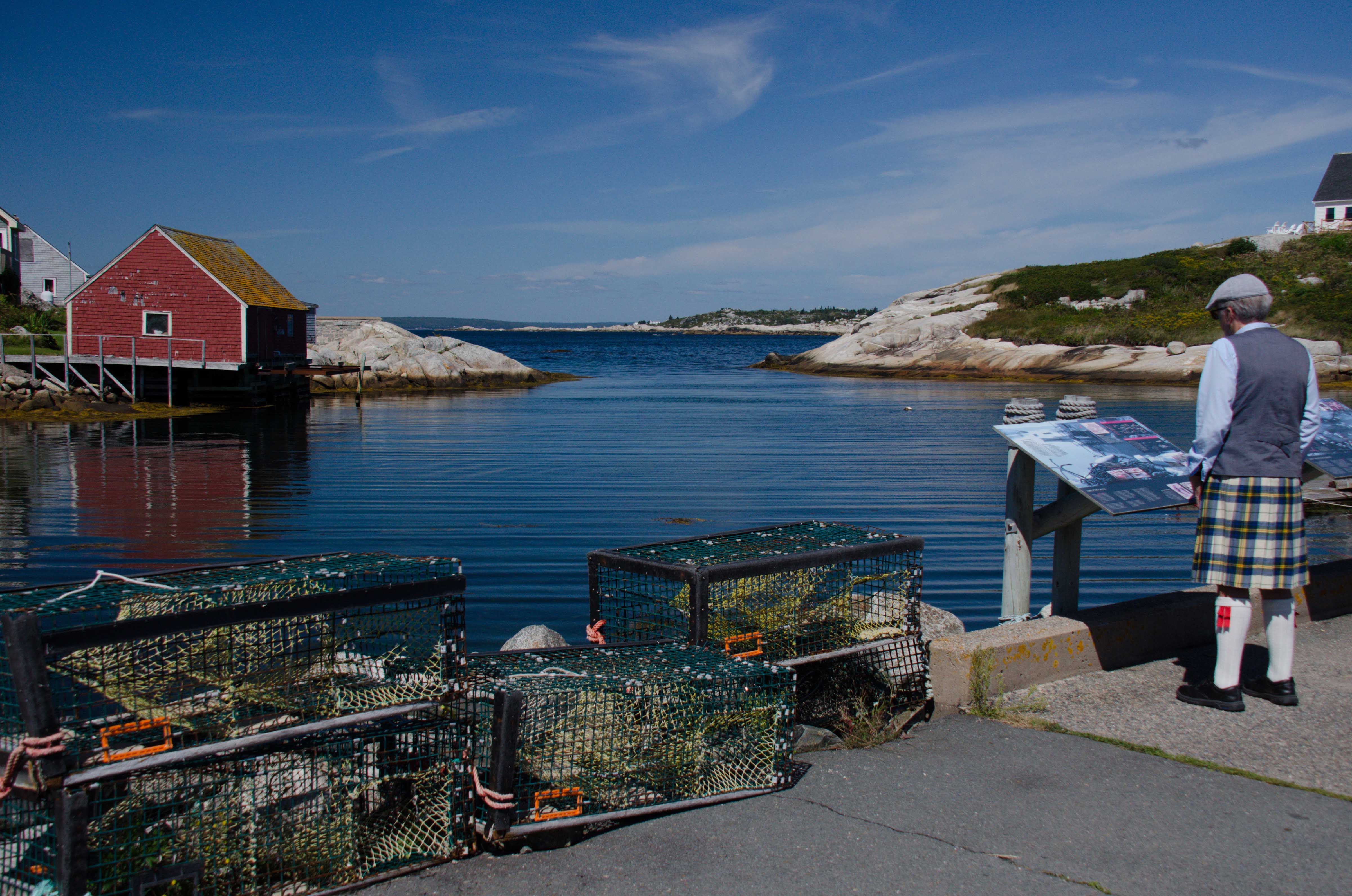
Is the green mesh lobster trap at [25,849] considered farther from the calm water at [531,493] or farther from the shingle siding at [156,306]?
the shingle siding at [156,306]

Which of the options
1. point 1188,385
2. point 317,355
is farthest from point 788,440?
point 317,355

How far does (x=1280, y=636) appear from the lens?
5.18 metres

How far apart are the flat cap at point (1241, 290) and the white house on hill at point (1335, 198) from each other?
93.2 meters

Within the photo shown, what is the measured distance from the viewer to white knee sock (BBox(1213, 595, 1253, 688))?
511 centimetres

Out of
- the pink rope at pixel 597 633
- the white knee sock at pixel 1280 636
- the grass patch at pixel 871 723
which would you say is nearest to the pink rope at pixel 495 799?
the pink rope at pixel 597 633

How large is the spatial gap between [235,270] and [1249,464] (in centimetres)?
4145

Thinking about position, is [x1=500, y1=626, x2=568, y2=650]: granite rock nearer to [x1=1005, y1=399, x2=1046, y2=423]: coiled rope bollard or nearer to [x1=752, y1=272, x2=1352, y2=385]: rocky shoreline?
[x1=1005, y1=399, x2=1046, y2=423]: coiled rope bollard

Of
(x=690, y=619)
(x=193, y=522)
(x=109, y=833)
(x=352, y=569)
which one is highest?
(x=352, y=569)

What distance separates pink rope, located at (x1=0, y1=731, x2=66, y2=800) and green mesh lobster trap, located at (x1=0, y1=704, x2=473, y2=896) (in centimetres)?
11

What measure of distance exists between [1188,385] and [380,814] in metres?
54.3

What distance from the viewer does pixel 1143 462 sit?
5.99 metres

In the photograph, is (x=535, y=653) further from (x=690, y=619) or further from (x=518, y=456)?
(x=518, y=456)

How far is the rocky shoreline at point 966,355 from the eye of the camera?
53.7 m

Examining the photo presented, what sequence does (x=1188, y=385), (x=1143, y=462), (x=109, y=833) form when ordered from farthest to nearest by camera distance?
(x=1188, y=385) < (x=1143, y=462) < (x=109, y=833)
